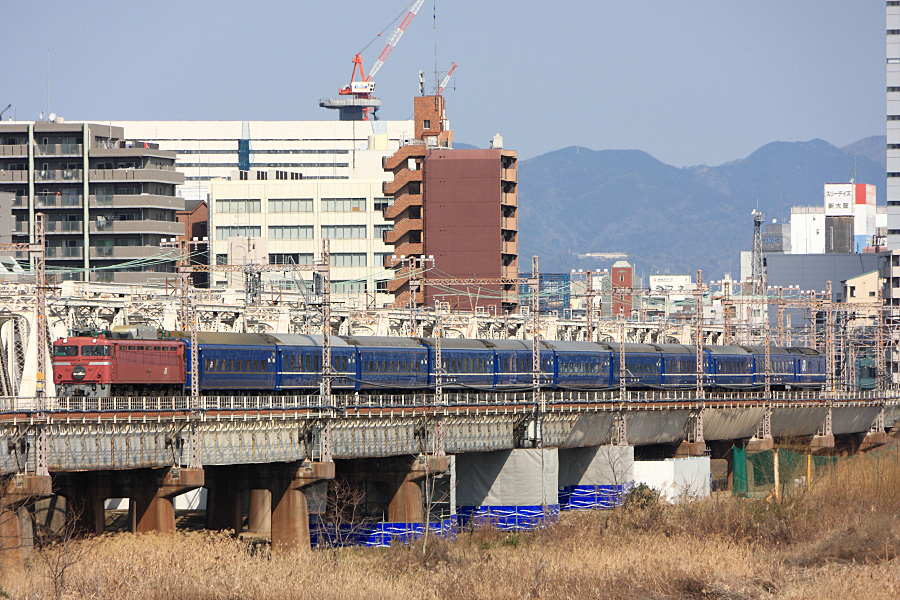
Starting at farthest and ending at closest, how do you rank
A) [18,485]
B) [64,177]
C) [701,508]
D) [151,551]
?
1. [64,177]
2. [701,508]
3. [151,551]
4. [18,485]

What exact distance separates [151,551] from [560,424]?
3753cm

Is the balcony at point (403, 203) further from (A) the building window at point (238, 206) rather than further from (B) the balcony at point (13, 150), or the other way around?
(B) the balcony at point (13, 150)

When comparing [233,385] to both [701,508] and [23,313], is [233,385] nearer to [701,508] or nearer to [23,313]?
[23,313]

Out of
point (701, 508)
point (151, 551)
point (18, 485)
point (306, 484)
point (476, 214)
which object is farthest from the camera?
point (476, 214)

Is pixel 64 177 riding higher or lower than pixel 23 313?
higher

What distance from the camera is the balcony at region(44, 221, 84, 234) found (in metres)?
166

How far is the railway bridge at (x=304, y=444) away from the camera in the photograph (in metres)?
60.8

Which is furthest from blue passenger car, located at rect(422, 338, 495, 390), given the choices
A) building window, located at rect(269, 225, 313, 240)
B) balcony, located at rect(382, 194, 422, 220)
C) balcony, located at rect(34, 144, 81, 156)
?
building window, located at rect(269, 225, 313, 240)

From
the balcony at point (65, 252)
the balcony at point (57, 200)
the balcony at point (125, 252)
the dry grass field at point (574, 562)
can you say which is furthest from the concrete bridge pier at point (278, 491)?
the balcony at point (57, 200)

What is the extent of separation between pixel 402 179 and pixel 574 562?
12069 cm

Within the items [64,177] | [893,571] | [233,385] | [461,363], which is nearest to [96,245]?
[64,177]

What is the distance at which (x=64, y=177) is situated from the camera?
165 meters

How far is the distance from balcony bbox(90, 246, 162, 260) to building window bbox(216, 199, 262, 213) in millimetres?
23948

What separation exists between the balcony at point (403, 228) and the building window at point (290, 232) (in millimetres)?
12043
